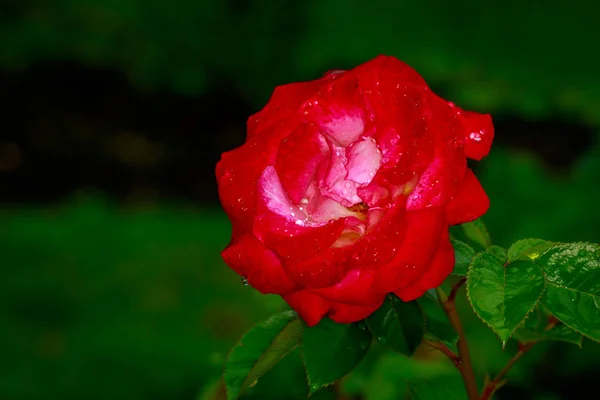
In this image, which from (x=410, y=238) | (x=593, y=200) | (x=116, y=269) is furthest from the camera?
(x=116, y=269)

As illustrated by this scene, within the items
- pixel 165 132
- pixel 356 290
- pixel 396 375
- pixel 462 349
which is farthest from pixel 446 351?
pixel 165 132

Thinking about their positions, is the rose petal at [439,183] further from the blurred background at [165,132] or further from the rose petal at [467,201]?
the blurred background at [165,132]

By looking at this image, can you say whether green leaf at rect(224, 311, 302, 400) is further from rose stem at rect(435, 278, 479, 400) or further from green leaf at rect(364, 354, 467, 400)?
green leaf at rect(364, 354, 467, 400)

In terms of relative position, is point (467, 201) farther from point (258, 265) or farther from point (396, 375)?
point (396, 375)

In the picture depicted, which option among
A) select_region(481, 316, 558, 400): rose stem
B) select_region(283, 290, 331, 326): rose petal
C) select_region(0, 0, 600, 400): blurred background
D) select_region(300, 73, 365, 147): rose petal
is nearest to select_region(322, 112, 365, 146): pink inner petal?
select_region(300, 73, 365, 147): rose petal

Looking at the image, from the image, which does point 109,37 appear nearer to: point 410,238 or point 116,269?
point 116,269

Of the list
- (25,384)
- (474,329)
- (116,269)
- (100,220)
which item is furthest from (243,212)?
(100,220)

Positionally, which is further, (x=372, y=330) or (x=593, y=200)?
(x=593, y=200)
